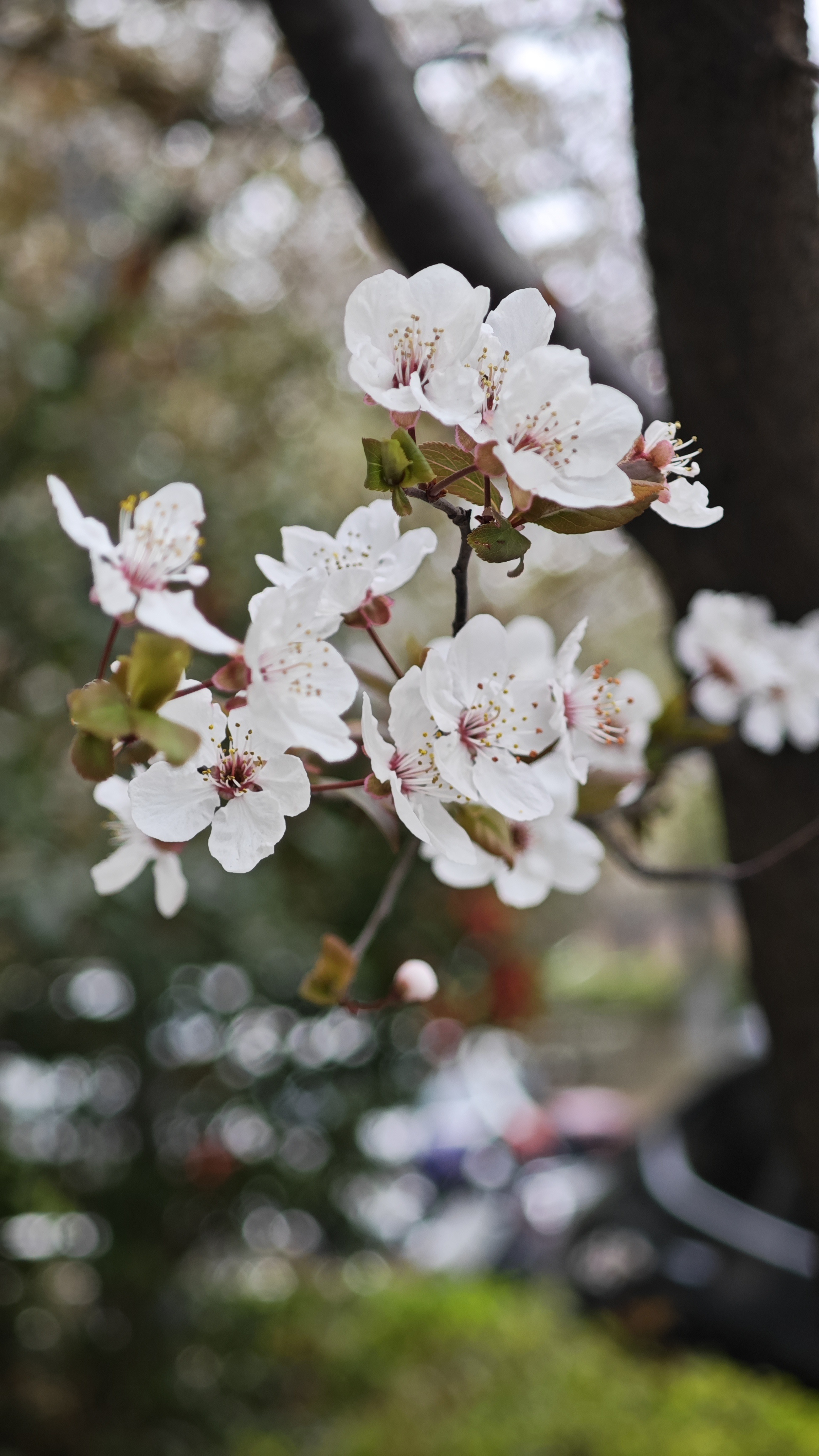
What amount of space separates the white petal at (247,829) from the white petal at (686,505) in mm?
180

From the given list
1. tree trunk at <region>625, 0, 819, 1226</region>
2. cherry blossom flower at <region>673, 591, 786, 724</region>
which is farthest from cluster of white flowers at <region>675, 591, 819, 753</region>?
tree trunk at <region>625, 0, 819, 1226</region>

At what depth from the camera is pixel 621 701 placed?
2.00ft

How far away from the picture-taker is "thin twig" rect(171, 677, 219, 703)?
1.14 ft

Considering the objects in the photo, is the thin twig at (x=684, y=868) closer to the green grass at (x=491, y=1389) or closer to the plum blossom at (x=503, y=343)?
the plum blossom at (x=503, y=343)

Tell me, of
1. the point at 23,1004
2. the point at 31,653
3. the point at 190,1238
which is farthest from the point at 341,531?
the point at 190,1238

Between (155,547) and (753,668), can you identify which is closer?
(155,547)

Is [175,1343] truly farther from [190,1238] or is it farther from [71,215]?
[71,215]

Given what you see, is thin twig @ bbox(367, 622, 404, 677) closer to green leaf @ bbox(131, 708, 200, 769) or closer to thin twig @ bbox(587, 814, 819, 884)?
green leaf @ bbox(131, 708, 200, 769)

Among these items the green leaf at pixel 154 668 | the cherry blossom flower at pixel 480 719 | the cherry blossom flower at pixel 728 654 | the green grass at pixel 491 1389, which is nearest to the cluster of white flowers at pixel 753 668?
the cherry blossom flower at pixel 728 654

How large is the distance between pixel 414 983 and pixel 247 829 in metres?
0.22

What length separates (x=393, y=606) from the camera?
0.42 metres

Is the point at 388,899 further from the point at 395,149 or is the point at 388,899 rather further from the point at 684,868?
the point at 395,149

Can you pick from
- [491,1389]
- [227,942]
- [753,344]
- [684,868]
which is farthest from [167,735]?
[491,1389]

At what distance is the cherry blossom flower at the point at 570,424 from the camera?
34 cm
